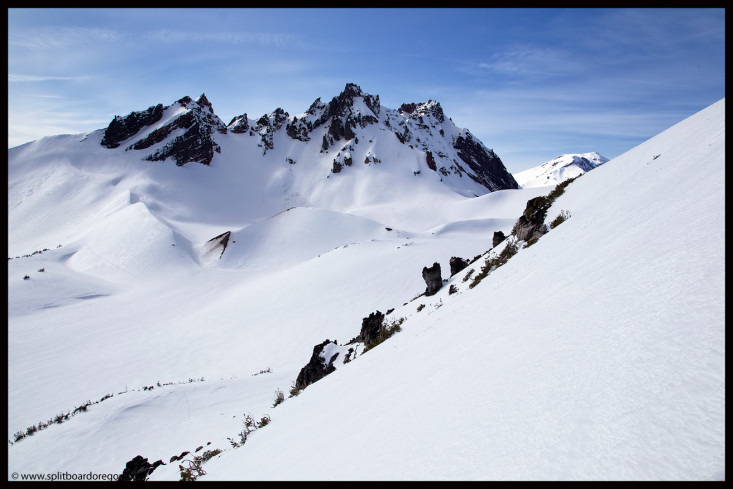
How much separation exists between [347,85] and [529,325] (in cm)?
9174

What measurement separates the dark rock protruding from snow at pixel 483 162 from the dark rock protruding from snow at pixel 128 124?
233ft

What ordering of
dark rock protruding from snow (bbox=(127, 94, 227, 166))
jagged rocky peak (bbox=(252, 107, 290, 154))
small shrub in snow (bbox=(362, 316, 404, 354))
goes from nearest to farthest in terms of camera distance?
small shrub in snow (bbox=(362, 316, 404, 354)), dark rock protruding from snow (bbox=(127, 94, 227, 166)), jagged rocky peak (bbox=(252, 107, 290, 154))

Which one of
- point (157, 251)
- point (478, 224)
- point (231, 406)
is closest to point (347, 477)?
point (231, 406)

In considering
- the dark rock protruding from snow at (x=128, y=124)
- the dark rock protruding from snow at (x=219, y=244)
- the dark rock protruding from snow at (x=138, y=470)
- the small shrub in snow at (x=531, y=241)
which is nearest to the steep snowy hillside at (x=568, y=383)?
the dark rock protruding from snow at (x=138, y=470)

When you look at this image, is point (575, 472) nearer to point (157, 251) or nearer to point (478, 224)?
point (157, 251)

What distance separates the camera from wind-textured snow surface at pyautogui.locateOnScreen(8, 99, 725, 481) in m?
1.73

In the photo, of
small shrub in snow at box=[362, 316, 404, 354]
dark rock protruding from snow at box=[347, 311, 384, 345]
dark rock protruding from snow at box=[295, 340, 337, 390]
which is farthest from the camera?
dark rock protruding from snow at box=[347, 311, 384, 345]

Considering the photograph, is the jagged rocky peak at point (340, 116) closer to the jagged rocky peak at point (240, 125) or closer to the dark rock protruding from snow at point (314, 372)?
the jagged rocky peak at point (240, 125)

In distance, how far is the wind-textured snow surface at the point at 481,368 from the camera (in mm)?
1729

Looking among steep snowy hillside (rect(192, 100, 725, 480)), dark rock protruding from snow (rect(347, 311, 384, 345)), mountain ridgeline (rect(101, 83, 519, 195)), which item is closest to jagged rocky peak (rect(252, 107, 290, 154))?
mountain ridgeline (rect(101, 83, 519, 195))

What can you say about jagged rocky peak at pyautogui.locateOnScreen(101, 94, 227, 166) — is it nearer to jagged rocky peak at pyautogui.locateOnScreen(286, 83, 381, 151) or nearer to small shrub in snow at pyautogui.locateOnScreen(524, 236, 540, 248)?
jagged rocky peak at pyautogui.locateOnScreen(286, 83, 381, 151)

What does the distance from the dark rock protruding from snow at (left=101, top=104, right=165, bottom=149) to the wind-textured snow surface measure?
63.8 m

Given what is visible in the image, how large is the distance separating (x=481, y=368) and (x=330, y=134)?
81.8m

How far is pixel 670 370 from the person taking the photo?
1.78 m
